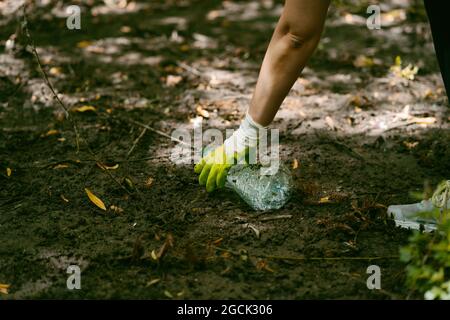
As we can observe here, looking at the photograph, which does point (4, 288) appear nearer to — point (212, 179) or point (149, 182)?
point (149, 182)

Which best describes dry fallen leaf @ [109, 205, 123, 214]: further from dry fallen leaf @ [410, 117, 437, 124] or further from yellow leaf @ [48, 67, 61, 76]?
dry fallen leaf @ [410, 117, 437, 124]

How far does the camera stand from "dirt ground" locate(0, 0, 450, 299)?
2.39m

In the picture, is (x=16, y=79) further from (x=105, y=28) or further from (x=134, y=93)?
A: (x=105, y=28)

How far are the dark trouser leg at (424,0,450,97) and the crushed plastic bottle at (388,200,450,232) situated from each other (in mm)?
533

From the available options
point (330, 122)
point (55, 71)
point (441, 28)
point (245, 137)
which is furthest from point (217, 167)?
point (55, 71)

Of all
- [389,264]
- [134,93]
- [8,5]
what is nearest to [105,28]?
[8,5]

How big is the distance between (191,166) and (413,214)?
1163 mm

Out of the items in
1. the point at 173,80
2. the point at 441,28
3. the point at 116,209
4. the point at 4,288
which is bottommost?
the point at 4,288

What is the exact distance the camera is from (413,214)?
8.64ft

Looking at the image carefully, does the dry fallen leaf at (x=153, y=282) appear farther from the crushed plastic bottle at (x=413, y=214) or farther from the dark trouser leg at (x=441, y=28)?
the dark trouser leg at (x=441, y=28)

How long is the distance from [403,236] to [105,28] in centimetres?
329

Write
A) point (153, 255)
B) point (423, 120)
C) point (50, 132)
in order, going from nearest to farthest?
point (153, 255)
point (50, 132)
point (423, 120)

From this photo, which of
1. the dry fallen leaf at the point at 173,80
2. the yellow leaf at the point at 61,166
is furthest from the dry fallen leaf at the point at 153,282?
the dry fallen leaf at the point at 173,80

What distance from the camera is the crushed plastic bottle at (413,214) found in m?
2.60
